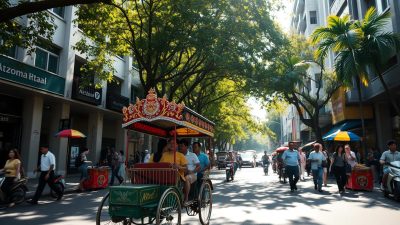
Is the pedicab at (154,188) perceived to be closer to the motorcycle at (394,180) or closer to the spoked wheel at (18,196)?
the spoked wheel at (18,196)

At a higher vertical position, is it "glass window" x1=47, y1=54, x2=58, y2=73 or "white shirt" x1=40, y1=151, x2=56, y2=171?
"glass window" x1=47, y1=54, x2=58, y2=73

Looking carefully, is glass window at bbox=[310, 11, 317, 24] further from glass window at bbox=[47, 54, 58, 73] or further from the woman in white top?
glass window at bbox=[47, 54, 58, 73]

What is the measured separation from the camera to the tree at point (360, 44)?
623 inches

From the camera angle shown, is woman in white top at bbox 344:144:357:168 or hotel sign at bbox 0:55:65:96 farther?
hotel sign at bbox 0:55:65:96

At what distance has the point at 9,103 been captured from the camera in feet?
60.1

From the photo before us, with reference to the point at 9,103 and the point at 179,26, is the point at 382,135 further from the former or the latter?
the point at 9,103

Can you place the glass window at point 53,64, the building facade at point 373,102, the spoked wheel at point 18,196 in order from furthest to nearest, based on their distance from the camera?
the glass window at point 53,64 < the building facade at point 373,102 < the spoked wheel at point 18,196

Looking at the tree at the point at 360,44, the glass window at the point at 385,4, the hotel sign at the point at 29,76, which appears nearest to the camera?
the hotel sign at the point at 29,76

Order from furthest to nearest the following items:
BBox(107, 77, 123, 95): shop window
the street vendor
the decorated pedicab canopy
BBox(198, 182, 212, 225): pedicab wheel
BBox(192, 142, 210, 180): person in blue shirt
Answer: BBox(107, 77, 123, 95): shop window, the street vendor, BBox(192, 142, 210, 180): person in blue shirt, BBox(198, 182, 212, 225): pedicab wheel, the decorated pedicab canopy

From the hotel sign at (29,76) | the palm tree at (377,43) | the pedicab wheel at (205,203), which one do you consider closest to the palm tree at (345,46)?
the palm tree at (377,43)

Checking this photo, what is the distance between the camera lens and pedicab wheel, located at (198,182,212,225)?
741cm

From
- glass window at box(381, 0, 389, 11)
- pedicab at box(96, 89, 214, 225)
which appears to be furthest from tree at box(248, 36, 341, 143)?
pedicab at box(96, 89, 214, 225)

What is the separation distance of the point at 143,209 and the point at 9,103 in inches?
607

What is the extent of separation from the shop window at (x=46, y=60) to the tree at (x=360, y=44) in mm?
14183
